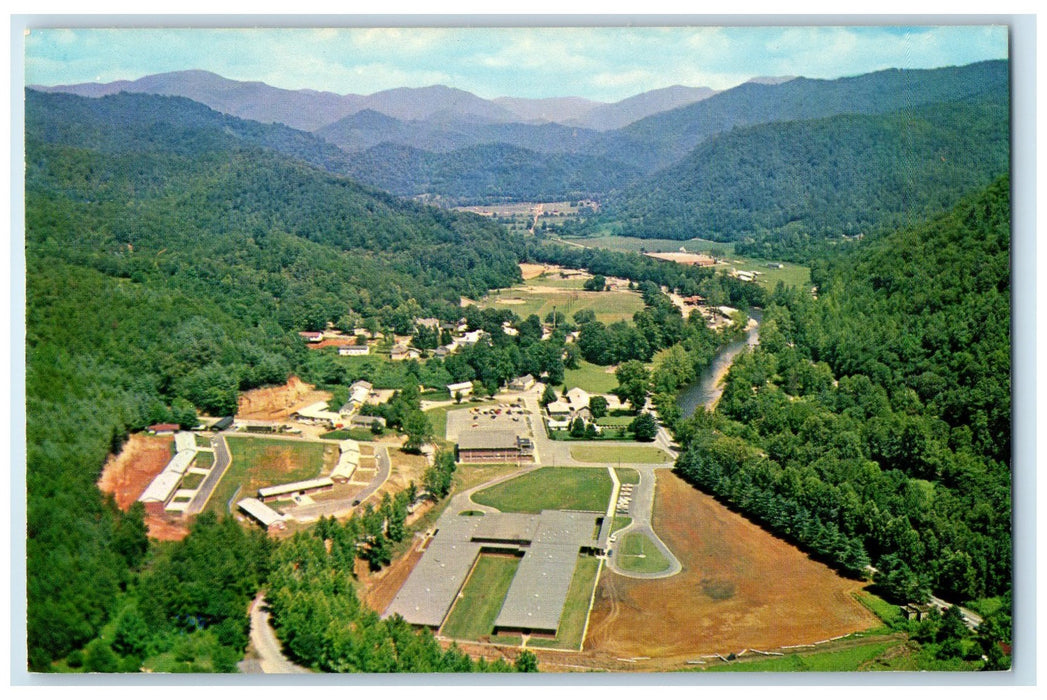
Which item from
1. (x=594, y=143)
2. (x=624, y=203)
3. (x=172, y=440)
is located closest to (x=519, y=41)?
(x=172, y=440)

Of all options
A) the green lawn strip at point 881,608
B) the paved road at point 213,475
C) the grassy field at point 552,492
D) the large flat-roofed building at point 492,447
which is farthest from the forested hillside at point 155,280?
the green lawn strip at point 881,608

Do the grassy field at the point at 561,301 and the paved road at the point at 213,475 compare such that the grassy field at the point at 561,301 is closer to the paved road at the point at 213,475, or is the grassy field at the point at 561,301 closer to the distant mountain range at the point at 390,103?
the distant mountain range at the point at 390,103

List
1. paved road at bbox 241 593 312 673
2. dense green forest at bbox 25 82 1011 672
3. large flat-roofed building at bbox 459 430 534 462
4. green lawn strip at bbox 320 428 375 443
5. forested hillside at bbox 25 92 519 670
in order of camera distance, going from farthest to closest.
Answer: green lawn strip at bbox 320 428 375 443 → large flat-roofed building at bbox 459 430 534 462 → forested hillside at bbox 25 92 519 670 → dense green forest at bbox 25 82 1011 672 → paved road at bbox 241 593 312 673

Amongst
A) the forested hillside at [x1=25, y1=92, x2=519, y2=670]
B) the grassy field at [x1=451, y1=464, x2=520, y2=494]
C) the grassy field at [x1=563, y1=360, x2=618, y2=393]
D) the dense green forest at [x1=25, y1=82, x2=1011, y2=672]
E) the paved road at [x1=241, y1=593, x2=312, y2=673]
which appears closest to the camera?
the paved road at [x1=241, y1=593, x2=312, y2=673]

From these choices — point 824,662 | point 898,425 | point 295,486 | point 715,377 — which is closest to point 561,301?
point 715,377

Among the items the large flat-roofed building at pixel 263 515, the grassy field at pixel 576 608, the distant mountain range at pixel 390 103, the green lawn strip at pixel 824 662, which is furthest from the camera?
the distant mountain range at pixel 390 103

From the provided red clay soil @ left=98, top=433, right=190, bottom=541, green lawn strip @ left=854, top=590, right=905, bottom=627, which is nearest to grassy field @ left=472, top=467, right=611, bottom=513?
green lawn strip @ left=854, top=590, right=905, bottom=627

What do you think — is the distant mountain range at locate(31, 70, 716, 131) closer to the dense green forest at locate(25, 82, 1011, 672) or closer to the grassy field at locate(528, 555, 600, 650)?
the dense green forest at locate(25, 82, 1011, 672)
